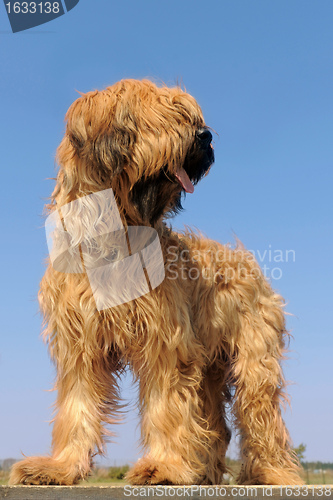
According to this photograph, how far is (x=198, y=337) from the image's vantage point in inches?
198

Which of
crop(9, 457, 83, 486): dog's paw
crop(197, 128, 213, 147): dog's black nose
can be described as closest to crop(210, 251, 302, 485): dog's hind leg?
crop(197, 128, 213, 147): dog's black nose

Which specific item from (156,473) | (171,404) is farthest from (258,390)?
(156,473)

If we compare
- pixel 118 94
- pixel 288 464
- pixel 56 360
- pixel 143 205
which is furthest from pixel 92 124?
pixel 288 464

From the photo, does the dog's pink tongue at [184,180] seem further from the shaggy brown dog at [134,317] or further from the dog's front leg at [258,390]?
the dog's front leg at [258,390]

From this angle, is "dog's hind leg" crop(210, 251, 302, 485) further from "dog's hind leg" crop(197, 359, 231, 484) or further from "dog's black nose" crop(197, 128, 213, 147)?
"dog's black nose" crop(197, 128, 213, 147)

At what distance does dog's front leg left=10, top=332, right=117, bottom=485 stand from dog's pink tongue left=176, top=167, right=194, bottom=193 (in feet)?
4.88

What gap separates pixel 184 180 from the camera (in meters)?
4.61

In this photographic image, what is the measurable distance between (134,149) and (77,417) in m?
2.11

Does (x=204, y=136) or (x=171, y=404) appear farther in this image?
(x=204, y=136)

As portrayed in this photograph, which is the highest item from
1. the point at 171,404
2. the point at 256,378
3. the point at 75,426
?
the point at 256,378

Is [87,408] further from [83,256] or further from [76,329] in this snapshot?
[83,256]

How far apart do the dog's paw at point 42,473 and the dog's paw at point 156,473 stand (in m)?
0.44

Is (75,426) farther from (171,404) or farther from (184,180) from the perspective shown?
(184,180)

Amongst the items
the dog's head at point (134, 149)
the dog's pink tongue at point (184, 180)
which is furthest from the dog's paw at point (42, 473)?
the dog's pink tongue at point (184, 180)
